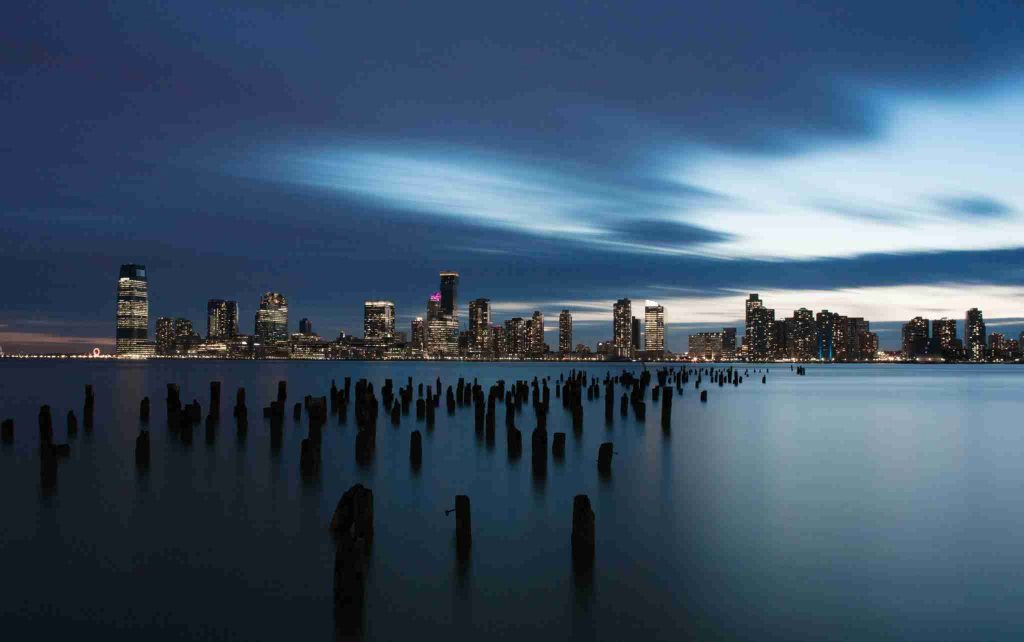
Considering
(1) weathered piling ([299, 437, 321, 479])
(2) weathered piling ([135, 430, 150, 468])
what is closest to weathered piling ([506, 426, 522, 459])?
(1) weathered piling ([299, 437, 321, 479])

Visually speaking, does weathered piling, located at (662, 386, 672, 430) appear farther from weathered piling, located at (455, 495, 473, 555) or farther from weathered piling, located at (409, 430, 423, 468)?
weathered piling, located at (455, 495, 473, 555)

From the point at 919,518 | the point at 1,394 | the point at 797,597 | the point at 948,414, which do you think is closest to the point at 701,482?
the point at 919,518

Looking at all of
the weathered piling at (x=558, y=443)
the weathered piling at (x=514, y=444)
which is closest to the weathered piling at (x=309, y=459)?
the weathered piling at (x=514, y=444)

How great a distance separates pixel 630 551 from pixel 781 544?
2.51 meters

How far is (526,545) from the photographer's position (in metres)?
13.4

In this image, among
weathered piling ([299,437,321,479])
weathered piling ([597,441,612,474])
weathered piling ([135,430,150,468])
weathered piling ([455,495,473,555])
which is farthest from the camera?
weathered piling ([135,430,150,468])

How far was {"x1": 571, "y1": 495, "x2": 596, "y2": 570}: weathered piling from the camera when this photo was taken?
11852 millimetres

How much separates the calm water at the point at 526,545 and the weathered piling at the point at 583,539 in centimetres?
35

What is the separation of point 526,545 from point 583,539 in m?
1.39

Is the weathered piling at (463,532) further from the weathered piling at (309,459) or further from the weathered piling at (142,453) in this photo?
the weathered piling at (142,453)

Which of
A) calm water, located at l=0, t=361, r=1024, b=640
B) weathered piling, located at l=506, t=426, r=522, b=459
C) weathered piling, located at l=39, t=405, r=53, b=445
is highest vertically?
weathered piling, located at l=39, t=405, r=53, b=445

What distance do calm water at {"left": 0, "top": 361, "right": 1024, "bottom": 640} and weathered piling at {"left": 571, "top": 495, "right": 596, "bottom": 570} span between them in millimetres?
350

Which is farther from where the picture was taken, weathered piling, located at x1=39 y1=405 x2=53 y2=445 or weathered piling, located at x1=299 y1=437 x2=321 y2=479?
weathered piling, located at x1=39 y1=405 x2=53 y2=445

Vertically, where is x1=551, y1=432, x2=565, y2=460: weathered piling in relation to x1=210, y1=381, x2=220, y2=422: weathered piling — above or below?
below
